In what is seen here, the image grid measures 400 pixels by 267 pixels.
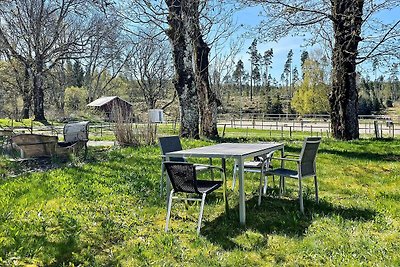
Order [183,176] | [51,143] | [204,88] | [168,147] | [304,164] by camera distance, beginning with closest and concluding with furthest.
Answer: [183,176] → [304,164] → [168,147] → [51,143] → [204,88]

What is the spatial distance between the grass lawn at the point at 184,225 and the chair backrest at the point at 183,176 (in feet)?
1.36

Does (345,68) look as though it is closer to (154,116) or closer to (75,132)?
(154,116)

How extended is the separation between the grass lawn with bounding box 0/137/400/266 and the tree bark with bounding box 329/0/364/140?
546cm

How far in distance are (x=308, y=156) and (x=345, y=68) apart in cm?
774

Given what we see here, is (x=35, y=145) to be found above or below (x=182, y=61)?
below

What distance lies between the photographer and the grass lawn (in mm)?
3029

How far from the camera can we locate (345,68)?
36.8 ft

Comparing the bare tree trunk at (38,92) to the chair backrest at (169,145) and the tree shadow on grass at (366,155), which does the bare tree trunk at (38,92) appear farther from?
the chair backrest at (169,145)

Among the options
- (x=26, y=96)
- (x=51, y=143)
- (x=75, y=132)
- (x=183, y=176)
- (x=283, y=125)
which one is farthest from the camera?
(x=26, y=96)

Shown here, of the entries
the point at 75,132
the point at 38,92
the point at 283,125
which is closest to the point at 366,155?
the point at 75,132

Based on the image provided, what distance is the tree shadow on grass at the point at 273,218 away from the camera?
3587mm

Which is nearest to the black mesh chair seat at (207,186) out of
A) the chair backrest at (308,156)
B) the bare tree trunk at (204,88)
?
the chair backrest at (308,156)

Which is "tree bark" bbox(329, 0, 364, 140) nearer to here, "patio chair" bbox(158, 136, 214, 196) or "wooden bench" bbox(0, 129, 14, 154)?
"patio chair" bbox(158, 136, 214, 196)

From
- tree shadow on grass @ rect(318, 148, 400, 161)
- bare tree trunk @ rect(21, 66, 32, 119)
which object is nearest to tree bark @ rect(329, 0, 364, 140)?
tree shadow on grass @ rect(318, 148, 400, 161)
